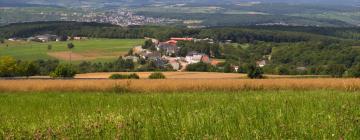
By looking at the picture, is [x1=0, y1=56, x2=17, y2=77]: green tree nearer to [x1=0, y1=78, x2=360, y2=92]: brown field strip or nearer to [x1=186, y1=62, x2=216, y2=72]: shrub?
[x1=186, y1=62, x2=216, y2=72]: shrub

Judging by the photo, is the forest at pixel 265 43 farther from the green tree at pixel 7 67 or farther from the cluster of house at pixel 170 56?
the green tree at pixel 7 67

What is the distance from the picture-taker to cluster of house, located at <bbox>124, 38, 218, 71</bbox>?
73812mm

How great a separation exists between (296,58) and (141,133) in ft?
245

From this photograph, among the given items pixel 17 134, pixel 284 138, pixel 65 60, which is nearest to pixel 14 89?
pixel 17 134

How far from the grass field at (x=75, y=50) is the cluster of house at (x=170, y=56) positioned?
13.6ft

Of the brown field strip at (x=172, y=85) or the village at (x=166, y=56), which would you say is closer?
the brown field strip at (x=172, y=85)

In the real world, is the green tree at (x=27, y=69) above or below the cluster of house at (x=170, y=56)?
above

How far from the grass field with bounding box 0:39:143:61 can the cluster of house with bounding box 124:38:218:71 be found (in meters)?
4.15

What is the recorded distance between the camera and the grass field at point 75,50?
8375cm

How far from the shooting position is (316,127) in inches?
225

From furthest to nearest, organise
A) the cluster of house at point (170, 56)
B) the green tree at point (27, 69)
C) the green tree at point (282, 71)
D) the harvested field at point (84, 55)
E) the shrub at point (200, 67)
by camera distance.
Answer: the harvested field at point (84, 55) → the cluster of house at point (170, 56) → the shrub at point (200, 67) → the green tree at point (282, 71) → the green tree at point (27, 69)

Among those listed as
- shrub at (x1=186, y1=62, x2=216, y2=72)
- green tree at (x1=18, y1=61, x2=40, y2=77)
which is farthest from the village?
green tree at (x1=18, y1=61, x2=40, y2=77)

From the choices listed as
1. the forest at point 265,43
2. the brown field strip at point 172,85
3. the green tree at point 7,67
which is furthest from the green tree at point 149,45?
the brown field strip at point 172,85

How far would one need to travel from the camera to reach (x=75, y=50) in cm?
9406
